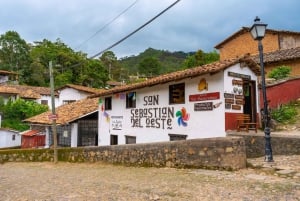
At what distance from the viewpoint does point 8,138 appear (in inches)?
1280

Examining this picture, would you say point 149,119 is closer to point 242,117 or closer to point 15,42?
point 242,117

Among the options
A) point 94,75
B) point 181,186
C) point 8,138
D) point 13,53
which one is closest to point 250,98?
point 181,186

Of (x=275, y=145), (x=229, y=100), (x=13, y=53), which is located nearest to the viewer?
(x=275, y=145)

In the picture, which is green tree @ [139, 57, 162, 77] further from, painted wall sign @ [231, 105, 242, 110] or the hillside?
painted wall sign @ [231, 105, 242, 110]

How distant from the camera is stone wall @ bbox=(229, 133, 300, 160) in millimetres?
9932

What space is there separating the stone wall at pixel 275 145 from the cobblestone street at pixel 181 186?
770 millimetres

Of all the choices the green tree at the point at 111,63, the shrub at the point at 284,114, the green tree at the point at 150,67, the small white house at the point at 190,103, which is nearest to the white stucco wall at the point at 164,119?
the small white house at the point at 190,103

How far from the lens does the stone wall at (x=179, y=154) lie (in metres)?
8.66

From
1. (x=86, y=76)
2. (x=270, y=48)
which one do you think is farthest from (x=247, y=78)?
(x=86, y=76)

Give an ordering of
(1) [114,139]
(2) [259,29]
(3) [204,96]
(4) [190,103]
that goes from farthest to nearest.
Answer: (1) [114,139] → (4) [190,103] → (3) [204,96] → (2) [259,29]

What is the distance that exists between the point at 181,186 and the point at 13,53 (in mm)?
59895

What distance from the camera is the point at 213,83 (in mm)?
12367

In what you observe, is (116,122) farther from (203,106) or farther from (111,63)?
(111,63)

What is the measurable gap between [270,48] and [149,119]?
16.1m
